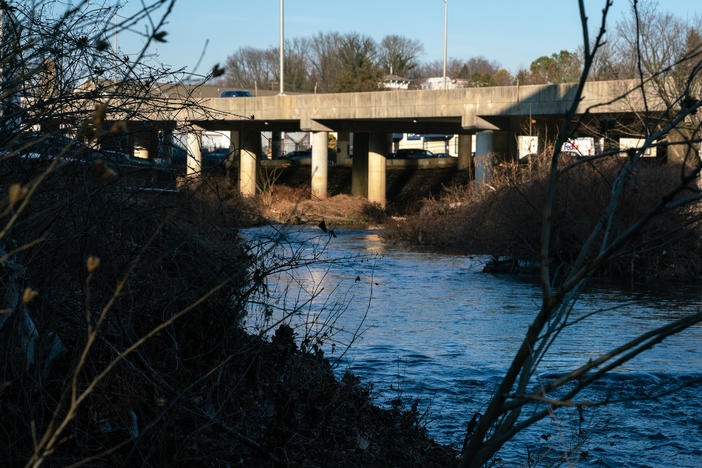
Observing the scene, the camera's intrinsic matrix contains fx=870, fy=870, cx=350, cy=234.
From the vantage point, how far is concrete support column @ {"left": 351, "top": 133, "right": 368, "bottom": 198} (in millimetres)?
48469

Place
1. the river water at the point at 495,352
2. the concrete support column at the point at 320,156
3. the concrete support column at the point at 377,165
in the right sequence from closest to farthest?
1. the river water at the point at 495,352
2. the concrete support column at the point at 320,156
3. the concrete support column at the point at 377,165

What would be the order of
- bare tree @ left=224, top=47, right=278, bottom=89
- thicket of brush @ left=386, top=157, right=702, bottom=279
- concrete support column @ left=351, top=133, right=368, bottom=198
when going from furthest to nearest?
bare tree @ left=224, top=47, right=278, bottom=89, concrete support column @ left=351, top=133, right=368, bottom=198, thicket of brush @ left=386, top=157, right=702, bottom=279

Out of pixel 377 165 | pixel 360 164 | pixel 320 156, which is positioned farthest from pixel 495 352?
pixel 360 164

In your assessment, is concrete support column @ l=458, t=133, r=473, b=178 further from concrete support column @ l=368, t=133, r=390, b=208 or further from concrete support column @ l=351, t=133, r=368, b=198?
concrete support column @ l=368, t=133, r=390, b=208

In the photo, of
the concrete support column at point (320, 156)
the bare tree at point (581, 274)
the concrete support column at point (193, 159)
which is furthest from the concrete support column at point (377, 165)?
the bare tree at point (581, 274)

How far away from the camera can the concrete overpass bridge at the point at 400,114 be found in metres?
32.7

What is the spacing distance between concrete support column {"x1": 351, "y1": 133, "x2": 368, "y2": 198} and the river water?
97.6 feet

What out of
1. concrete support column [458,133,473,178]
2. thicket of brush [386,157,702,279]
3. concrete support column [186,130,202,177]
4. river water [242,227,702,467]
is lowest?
river water [242,227,702,467]

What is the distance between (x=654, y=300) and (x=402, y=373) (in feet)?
25.5

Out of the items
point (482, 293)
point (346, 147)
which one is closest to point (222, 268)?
point (482, 293)

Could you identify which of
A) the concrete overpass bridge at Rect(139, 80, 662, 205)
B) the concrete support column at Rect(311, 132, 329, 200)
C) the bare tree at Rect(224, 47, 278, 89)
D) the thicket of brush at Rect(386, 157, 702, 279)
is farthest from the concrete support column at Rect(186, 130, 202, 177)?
the bare tree at Rect(224, 47, 278, 89)

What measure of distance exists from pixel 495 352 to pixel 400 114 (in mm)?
28407

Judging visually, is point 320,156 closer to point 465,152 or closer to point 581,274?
point 465,152

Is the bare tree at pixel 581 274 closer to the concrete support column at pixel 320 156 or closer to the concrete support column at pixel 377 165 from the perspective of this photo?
the concrete support column at pixel 320 156
